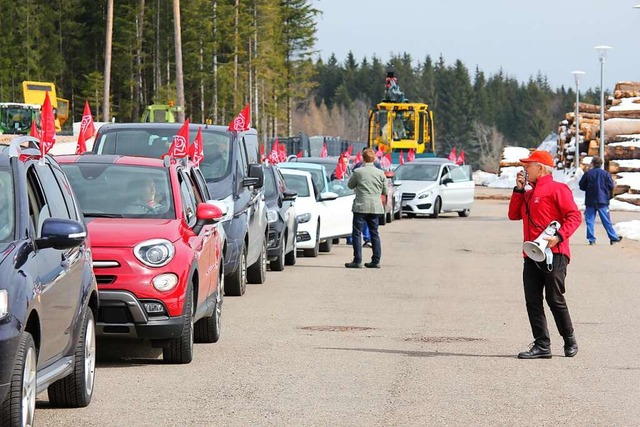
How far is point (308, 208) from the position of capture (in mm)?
23281

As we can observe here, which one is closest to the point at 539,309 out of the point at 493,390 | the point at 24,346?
the point at 493,390

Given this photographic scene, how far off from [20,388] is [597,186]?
896 inches

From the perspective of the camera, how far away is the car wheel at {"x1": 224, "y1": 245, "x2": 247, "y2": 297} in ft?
55.2

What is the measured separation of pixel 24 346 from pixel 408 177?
35.0 m

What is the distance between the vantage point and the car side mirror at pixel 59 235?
25.2 ft

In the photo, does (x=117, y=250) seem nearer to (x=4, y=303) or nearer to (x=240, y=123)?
(x=4, y=303)

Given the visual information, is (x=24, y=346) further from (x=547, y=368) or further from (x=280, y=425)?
(x=547, y=368)

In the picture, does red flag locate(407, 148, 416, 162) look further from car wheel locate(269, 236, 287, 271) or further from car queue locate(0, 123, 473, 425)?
car queue locate(0, 123, 473, 425)

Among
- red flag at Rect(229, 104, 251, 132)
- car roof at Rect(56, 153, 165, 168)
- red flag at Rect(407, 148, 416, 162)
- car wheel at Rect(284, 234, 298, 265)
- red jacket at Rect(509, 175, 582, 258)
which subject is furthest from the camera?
red flag at Rect(407, 148, 416, 162)

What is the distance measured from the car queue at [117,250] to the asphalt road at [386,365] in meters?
0.37

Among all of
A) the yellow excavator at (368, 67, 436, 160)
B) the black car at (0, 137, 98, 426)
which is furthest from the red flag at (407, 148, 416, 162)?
the black car at (0, 137, 98, 426)

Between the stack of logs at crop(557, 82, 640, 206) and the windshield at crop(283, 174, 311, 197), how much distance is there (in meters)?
Answer: 27.6

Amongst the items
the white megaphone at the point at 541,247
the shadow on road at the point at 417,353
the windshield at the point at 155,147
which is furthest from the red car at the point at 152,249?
the windshield at the point at 155,147

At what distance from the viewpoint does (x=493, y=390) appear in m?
10.1
